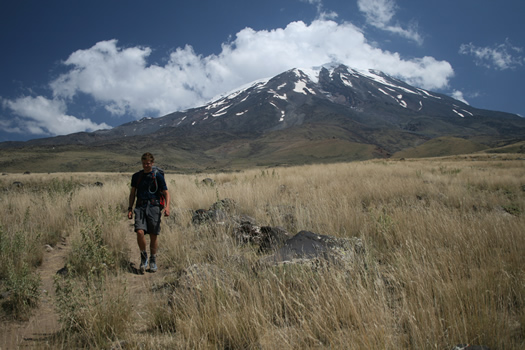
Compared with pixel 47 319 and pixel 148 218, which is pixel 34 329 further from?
pixel 148 218

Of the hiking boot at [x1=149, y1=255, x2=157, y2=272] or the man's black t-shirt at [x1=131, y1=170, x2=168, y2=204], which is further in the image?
the man's black t-shirt at [x1=131, y1=170, x2=168, y2=204]

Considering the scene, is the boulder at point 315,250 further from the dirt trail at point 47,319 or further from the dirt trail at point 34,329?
the dirt trail at point 34,329

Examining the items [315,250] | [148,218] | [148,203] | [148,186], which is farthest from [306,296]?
[148,186]

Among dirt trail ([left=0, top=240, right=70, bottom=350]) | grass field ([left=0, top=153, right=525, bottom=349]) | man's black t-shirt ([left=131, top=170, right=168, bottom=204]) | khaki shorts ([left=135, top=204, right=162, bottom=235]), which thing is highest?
man's black t-shirt ([left=131, top=170, right=168, bottom=204])

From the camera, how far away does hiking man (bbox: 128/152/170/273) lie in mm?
4032

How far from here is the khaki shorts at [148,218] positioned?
4.13 m

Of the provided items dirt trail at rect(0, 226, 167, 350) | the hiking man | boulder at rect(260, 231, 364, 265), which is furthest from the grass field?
the hiking man

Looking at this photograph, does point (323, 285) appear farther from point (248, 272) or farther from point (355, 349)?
point (248, 272)

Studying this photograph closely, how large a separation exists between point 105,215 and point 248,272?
3.93 m

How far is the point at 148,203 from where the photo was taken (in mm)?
4266

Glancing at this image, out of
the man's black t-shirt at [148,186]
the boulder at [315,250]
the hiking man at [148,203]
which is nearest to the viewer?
the boulder at [315,250]

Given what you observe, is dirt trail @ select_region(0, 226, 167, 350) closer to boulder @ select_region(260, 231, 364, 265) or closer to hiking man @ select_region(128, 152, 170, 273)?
hiking man @ select_region(128, 152, 170, 273)

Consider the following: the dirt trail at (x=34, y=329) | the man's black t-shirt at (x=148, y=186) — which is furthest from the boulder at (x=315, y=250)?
the man's black t-shirt at (x=148, y=186)

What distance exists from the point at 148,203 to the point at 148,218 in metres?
0.25
